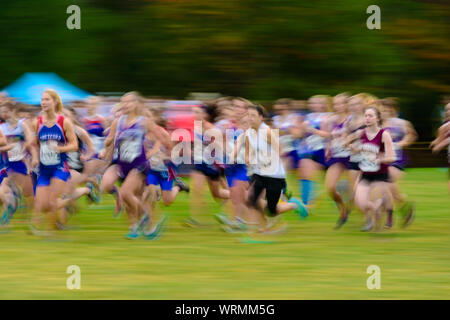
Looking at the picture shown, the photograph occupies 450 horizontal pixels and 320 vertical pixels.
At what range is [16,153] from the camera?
12.7 metres

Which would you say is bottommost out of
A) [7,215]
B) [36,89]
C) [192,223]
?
[192,223]

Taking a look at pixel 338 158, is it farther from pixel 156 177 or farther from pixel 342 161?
pixel 156 177

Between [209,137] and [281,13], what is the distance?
17088mm

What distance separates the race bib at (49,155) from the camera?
11.0 meters

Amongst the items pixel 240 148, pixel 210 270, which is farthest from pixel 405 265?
pixel 240 148

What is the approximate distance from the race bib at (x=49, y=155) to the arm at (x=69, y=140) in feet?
0.26

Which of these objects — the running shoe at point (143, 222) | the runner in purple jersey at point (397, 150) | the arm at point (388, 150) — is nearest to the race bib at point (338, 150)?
the runner in purple jersey at point (397, 150)

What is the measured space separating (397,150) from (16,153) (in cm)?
541

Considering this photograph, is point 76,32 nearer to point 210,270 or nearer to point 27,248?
point 27,248

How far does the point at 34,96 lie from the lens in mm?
22000

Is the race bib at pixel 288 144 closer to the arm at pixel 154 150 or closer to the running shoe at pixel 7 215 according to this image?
the arm at pixel 154 150

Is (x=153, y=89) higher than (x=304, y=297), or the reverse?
(x=153, y=89)

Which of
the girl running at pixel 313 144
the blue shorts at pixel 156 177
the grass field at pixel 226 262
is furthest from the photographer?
the girl running at pixel 313 144

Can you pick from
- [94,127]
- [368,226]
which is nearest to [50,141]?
[94,127]
